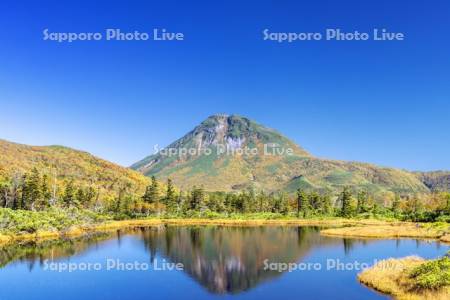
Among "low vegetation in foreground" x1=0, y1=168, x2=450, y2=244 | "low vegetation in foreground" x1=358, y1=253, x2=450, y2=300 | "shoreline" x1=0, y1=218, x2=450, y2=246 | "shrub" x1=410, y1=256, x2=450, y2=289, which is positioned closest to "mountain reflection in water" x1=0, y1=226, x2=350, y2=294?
"shoreline" x1=0, y1=218, x2=450, y2=246

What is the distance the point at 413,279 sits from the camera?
131ft

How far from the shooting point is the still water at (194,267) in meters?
44.4

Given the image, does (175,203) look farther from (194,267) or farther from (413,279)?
(413,279)

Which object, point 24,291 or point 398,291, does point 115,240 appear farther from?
point 398,291

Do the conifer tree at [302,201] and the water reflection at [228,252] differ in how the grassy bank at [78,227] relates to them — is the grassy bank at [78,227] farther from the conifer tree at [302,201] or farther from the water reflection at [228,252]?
the conifer tree at [302,201]

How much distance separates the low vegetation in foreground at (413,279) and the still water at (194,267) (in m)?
1.54

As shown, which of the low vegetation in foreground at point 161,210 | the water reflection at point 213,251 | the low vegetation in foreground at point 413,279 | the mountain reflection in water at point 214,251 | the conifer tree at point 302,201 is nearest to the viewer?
the low vegetation in foreground at point 413,279

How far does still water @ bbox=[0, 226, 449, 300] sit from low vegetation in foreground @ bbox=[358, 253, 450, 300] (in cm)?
154

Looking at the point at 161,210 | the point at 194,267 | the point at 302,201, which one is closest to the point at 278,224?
the point at 302,201

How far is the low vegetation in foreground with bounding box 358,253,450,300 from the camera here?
34906 mm

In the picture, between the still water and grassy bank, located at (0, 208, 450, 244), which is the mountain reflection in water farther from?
grassy bank, located at (0, 208, 450, 244)

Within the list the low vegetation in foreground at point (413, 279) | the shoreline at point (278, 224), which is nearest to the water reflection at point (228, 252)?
the shoreline at point (278, 224)

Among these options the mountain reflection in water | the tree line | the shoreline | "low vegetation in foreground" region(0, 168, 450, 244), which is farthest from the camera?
the tree line

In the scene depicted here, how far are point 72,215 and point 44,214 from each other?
1061cm
